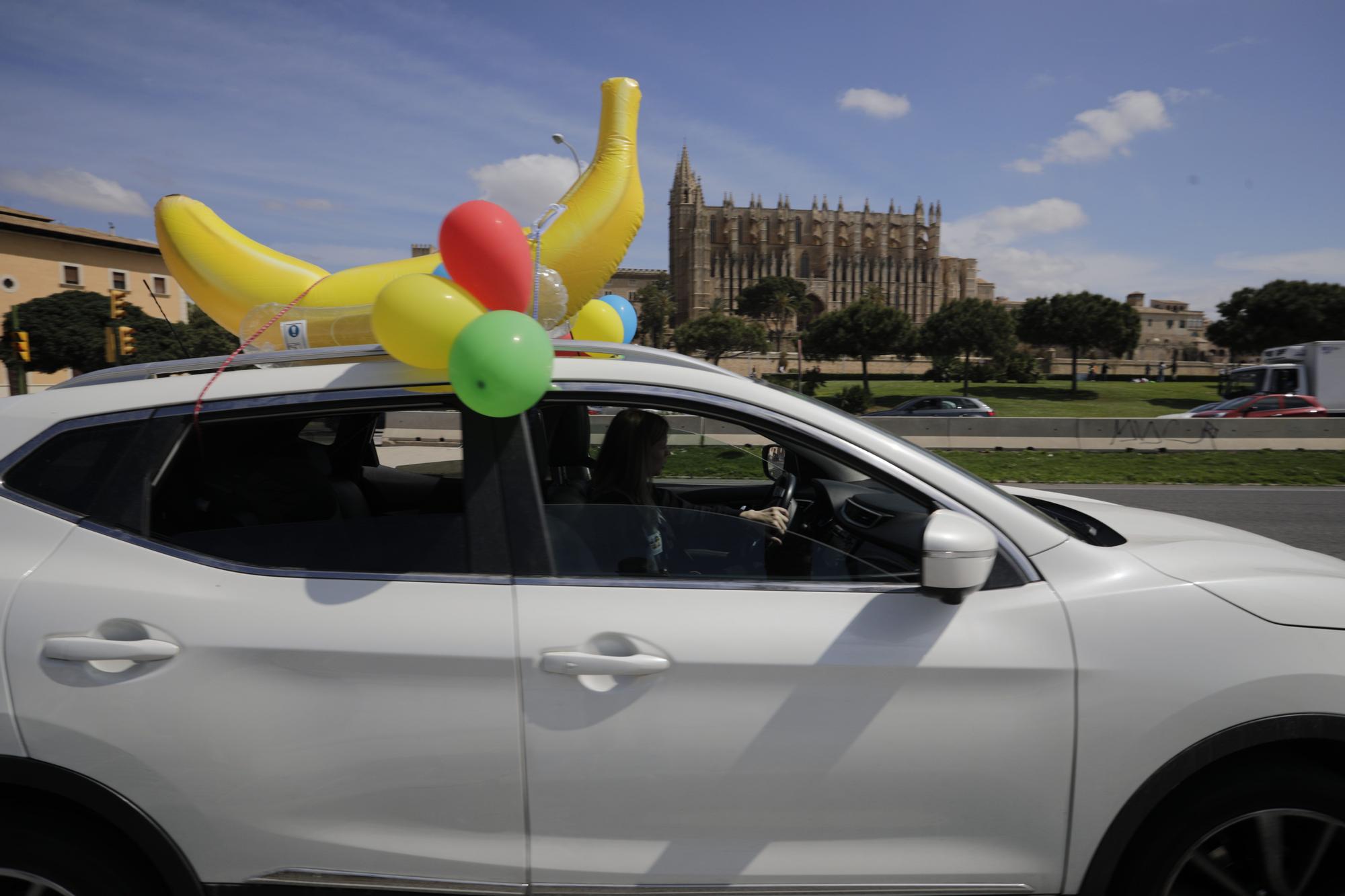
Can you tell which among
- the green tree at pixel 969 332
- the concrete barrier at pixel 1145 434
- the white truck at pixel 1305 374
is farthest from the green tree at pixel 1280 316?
the concrete barrier at pixel 1145 434

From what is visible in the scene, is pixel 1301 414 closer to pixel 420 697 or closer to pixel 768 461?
pixel 768 461

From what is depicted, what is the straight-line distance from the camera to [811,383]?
6569cm

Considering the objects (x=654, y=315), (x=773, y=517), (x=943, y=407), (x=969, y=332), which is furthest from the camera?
(x=654, y=315)

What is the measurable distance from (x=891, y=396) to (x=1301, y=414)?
3563cm

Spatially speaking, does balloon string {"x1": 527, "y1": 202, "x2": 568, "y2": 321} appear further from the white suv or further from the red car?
the red car

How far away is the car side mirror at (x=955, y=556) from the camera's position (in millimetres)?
1745

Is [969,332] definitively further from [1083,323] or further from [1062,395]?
[1083,323]

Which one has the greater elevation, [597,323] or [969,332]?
[969,332]

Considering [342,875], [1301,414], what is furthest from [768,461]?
[1301,414]

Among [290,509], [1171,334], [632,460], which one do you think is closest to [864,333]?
[632,460]

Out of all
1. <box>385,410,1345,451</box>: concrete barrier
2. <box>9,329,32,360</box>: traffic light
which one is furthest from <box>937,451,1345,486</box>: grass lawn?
<box>9,329,32,360</box>: traffic light

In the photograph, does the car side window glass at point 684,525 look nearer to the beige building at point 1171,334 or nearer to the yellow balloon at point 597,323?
the yellow balloon at point 597,323

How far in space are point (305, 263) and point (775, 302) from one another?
130 metres

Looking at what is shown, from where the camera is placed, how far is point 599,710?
70.3 inches
